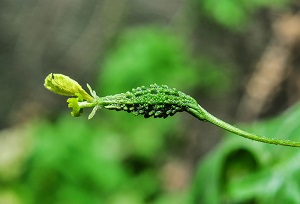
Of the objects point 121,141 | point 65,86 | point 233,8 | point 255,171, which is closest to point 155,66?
point 121,141

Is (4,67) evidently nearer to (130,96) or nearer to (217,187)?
(217,187)

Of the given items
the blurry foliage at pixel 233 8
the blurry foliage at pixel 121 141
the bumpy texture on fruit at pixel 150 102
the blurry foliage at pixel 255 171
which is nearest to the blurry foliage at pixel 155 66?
the blurry foliage at pixel 121 141

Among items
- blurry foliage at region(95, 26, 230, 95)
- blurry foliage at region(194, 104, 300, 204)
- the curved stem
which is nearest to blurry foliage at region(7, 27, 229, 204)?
blurry foliage at region(95, 26, 230, 95)

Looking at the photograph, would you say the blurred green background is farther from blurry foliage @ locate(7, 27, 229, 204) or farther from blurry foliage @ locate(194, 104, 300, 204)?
blurry foliage @ locate(194, 104, 300, 204)

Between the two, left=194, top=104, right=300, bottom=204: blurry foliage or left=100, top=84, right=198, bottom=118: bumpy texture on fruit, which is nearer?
left=100, top=84, right=198, bottom=118: bumpy texture on fruit

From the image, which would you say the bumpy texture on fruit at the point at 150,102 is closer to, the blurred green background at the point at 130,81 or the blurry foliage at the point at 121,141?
the blurred green background at the point at 130,81

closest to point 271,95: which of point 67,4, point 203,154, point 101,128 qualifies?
point 203,154
